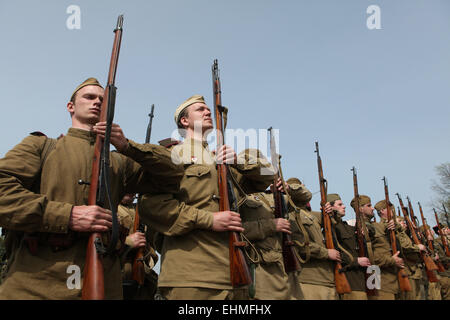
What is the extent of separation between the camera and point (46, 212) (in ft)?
8.25

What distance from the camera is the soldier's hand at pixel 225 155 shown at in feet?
12.5

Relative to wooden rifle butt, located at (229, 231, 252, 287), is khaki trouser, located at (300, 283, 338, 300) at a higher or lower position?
lower

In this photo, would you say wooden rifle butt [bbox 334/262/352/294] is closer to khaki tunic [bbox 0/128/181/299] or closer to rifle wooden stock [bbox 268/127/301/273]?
rifle wooden stock [bbox 268/127/301/273]

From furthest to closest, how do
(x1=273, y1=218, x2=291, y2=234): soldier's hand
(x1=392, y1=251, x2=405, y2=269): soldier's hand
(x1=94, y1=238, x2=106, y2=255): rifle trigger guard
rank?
(x1=392, y1=251, x2=405, y2=269): soldier's hand < (x1=273, y1=218, x2=291, y2=234): soldier's hand < (x1=94, y1=238, x2=106, y2=255): rifle trigger guard

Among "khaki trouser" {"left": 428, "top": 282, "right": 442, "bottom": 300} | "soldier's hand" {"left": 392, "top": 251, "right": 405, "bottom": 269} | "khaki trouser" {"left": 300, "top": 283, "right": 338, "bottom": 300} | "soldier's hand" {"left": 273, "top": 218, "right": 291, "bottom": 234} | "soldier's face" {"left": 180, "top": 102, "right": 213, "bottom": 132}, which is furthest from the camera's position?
"khaki trouser" {"left": 428, "top": 282, "right": 442, "bottom": 300}

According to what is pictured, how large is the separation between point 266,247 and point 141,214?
189cm

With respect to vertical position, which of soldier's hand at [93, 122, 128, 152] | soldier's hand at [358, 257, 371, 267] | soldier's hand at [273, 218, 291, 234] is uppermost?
soldier's hand at [93, 122, 128, 152]

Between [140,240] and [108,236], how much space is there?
1.92m

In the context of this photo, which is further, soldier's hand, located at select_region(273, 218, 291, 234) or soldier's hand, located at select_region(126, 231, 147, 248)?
soldier's hand, located at select_region(273, 218, 291, 234)

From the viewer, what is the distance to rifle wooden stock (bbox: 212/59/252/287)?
326cm

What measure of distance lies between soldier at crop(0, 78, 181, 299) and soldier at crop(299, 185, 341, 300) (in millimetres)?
4175

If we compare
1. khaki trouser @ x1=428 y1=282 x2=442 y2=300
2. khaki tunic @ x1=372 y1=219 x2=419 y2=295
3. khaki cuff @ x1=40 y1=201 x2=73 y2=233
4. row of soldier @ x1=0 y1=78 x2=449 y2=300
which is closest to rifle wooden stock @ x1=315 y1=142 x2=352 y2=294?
row of soldier @ x1=0 y1=78 x2=449 y2=300

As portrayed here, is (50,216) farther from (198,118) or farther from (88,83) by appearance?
(198,118)

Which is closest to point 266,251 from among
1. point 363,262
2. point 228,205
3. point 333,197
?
point 228,205
